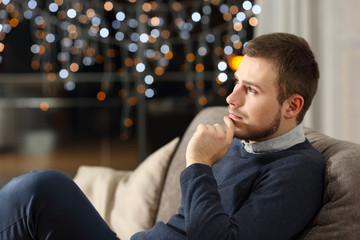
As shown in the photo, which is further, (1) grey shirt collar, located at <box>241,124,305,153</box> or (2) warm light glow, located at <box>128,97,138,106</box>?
(2) warm light glow, located at <box>128,97,138,106</box>

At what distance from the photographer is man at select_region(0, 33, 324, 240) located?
43.6 inches

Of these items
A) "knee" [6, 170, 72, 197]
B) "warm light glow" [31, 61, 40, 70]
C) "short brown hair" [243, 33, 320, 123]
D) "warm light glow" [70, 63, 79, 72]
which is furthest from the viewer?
"warm light glow" [31, 61, 40, 70]

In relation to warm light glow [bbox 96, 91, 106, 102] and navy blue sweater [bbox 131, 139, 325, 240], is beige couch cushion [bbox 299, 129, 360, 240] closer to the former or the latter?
navy blue sweater [bbox 131, 139, 325, 240]

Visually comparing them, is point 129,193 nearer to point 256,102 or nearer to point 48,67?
point 256,102

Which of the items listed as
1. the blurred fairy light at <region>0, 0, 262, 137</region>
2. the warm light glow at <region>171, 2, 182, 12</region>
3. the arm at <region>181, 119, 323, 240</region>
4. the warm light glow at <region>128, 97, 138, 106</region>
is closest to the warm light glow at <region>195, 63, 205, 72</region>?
the blurred fairy light at <region>0, 0, 262, 137</region>

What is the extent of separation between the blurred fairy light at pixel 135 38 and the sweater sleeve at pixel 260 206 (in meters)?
2.92

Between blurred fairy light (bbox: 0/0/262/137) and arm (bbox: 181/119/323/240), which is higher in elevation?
Result: blurred fairy light (bbox: 0/0/262/137)

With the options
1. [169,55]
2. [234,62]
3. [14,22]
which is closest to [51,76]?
[14,22]

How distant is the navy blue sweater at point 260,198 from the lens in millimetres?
1094

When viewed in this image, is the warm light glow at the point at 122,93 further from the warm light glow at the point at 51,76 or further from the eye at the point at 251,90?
the eye at the point at 251,90

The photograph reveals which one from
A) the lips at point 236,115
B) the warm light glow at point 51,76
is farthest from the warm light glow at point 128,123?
the lips at point 236,115

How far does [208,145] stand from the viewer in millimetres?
1248

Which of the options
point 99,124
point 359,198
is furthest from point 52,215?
point 99,124

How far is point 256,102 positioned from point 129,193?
0.96 meters
